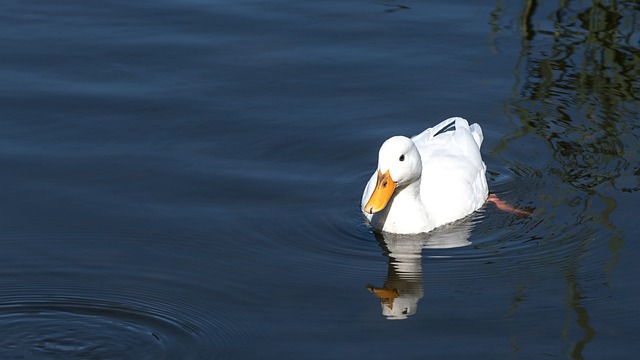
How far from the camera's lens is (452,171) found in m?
10.3

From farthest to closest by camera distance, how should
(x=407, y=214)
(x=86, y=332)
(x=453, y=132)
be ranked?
(x=453, y=132) < (x=407, y=214) < (x=86, y=332)

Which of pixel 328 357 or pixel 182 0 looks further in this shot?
pixel 182 0

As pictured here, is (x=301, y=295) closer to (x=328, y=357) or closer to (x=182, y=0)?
(x=328, y=357)

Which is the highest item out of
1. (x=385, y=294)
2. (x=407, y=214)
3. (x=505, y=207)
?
(x=505, y=207)

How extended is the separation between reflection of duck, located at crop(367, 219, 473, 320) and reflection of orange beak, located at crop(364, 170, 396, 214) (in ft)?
1.20

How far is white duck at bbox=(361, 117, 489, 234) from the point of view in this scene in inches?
374

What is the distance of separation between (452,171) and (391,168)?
101cm

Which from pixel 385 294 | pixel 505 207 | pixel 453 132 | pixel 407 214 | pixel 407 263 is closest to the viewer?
pixel 385 294

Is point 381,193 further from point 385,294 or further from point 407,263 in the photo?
point 385,294

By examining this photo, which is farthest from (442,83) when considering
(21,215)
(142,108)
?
(21,215)

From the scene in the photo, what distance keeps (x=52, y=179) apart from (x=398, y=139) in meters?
2.84

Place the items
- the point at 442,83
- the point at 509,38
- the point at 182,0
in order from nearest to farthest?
the point at 442,83
the point at 509,38
the point at 182,0

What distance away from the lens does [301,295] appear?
860 centimetres

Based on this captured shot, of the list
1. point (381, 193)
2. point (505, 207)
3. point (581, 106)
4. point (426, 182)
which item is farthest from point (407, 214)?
point (581, 106)
